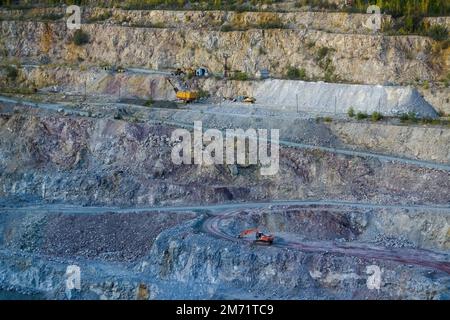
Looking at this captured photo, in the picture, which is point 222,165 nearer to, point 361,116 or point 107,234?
point 107,234

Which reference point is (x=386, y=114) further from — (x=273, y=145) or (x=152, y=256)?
(x=152, y=256)

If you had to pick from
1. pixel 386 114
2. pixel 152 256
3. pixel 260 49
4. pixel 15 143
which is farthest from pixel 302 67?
pixel 152 256

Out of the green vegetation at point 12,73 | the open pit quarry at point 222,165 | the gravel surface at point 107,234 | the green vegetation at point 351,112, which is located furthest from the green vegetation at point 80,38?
the gravel surface at point 107,234

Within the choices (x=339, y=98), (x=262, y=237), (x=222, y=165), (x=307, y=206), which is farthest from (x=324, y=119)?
(x=262, y=237)

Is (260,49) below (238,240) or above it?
above

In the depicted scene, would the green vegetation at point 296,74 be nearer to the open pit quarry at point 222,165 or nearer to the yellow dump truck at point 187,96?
the open pit quarry at point 222,165

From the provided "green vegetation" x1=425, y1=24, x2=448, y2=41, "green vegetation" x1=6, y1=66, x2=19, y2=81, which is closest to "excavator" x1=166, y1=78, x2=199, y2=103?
"green vegetation" x1=6, y1=66, x2=19, y2=81

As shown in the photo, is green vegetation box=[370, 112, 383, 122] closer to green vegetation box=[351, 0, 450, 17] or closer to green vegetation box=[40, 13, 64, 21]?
green vegetation box=[351, 0, 450, 17]
